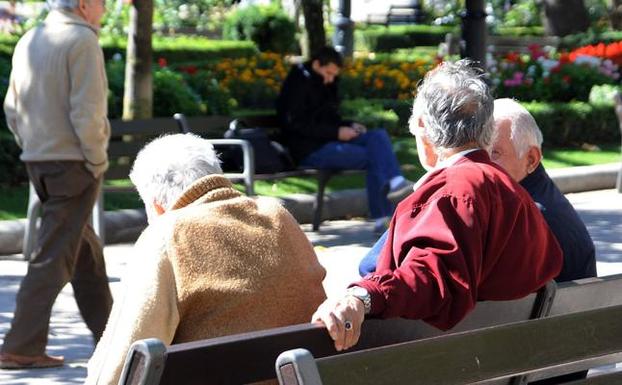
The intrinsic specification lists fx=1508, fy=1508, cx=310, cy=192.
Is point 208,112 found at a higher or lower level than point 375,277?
lower

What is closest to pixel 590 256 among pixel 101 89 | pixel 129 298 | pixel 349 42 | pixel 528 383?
pixel 528 383

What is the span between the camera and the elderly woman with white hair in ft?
11.6

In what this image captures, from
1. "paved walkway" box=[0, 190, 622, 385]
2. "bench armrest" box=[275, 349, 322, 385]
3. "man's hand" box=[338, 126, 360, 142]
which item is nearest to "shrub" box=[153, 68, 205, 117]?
"paved walkway" box=[0, 190, 622, 385]

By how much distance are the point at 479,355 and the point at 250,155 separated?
7.01 m

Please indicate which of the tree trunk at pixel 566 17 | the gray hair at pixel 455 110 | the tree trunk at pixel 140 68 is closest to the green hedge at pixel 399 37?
the tree trunk at pixel 566 17

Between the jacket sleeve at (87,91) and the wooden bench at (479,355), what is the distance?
3.03 metres

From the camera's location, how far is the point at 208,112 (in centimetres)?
1409

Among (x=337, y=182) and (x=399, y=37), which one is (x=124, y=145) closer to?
(x=337, y=182)

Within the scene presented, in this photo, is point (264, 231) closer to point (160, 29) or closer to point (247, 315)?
point (247, 315)

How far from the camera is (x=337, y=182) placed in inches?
488

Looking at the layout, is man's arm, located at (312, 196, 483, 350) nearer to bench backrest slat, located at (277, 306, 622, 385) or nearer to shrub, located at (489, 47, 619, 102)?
bench backrest slat, located at (277, 306, 622, 385)

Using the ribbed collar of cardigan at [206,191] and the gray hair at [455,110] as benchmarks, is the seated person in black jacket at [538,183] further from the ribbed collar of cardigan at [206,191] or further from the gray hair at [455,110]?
the ribbed collar of cardigan at [206,191]

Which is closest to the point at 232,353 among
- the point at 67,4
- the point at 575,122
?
the point at 67,4

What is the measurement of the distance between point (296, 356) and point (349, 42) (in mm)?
21363
